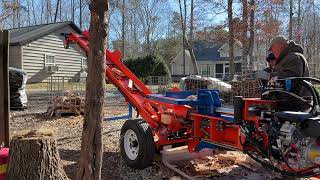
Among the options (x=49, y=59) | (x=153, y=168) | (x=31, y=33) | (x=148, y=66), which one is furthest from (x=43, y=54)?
(x=153, y=168)

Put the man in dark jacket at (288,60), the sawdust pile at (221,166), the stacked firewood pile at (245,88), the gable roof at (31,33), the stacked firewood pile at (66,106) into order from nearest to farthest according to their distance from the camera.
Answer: the man in dark jacket at (288,60)
the sawdust pile at (221,166)
the stacked firewood pile at (66,106)
the stacked firewood pile at (245,88)
the gable roof at (31,33)

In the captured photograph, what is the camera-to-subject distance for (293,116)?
4594mm

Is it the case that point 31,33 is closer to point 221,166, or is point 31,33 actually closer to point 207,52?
point 221,166

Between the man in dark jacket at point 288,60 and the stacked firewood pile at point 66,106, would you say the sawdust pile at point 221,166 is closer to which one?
the man in dark jacket at point 288,60

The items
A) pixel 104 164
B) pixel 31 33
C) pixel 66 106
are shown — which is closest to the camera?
pixel 104 164

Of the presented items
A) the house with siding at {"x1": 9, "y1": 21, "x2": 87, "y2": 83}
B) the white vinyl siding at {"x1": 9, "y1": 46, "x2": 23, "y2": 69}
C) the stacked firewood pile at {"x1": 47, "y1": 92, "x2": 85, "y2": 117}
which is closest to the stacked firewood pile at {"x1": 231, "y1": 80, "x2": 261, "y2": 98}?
the stacked firewood pile at {"x1": 47, "y1": 92, "x2": 85, "y2": 117}

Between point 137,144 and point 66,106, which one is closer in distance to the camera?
point 137,144

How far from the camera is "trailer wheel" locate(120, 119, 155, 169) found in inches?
257

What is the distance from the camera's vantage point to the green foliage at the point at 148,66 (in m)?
35.8

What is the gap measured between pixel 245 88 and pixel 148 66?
2308 cm

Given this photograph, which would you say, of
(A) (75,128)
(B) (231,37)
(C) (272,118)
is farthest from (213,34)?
(C) (272,118)

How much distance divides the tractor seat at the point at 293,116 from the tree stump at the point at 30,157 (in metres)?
2.72

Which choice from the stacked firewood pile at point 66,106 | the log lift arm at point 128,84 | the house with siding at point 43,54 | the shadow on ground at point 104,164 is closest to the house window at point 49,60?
the house with siding at point 43,54

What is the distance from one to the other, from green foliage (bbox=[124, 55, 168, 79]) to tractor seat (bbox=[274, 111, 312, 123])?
30917mm
